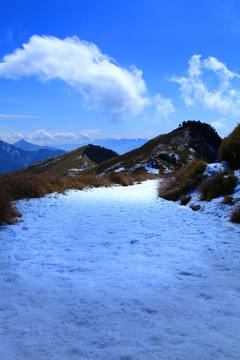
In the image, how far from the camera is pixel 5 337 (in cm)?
214

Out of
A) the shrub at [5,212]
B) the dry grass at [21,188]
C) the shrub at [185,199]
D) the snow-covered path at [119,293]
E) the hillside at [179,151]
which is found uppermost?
the hillside at [179,151]

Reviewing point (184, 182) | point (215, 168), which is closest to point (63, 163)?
point (184, 182)

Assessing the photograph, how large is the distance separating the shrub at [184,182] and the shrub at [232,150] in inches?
47.1

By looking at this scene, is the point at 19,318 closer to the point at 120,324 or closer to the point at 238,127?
the point at 120,324

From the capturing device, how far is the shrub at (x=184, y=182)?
11.1m

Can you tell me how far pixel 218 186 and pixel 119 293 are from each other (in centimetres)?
746

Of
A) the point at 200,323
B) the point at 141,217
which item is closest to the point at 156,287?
the point at 200,323

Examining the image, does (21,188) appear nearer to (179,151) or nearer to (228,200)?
(228,200)

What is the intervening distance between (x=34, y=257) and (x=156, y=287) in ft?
7.98

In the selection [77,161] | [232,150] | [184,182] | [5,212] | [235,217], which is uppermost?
[77,161]

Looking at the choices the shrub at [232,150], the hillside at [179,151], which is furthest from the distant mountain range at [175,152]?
the shrub at [232,150]

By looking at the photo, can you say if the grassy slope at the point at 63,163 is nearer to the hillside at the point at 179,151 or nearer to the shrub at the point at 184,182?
the hillside at the point at 179,151

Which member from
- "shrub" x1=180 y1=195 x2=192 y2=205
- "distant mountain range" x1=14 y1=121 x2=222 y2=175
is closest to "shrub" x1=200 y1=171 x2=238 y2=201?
"shrub" x1=180 y1=195 x2=192 y2=205

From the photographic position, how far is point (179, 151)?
6600 centimetres
